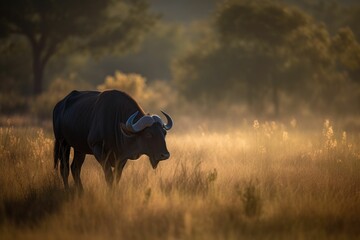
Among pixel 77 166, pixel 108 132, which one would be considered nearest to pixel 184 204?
pixel 108 132

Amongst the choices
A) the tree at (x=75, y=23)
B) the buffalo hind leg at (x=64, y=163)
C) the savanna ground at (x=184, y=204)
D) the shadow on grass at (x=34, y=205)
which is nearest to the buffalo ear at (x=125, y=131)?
the savanna ground at (x=184, y=204)

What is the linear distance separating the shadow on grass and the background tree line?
1928 cm

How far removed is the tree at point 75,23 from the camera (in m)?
31.0

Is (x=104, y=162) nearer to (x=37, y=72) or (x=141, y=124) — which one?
(x=141, y=124)

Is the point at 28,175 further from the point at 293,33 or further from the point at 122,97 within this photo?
the point at 293,33

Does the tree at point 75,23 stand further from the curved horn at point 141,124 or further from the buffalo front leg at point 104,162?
the curved horn at point 141,124

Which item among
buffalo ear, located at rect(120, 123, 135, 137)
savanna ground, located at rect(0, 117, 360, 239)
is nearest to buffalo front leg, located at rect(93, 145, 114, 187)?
savanna ground, located at rect(0, 117, 360, 239)

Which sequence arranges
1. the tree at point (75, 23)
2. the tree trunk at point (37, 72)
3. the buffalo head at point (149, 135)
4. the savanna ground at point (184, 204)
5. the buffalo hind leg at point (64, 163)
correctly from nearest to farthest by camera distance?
the savanna ground at point (184, 204) → the buffalo head at point (149, 135) → the buffalo hind leg at point (64, 163) → the tree at point (75, 23) → the tree trunk at point (37, 72)

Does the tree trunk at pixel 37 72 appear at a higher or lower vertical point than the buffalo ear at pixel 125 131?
higher

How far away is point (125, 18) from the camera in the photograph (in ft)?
110

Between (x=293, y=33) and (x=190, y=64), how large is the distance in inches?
290

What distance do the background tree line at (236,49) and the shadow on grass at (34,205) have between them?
1928 centimetres

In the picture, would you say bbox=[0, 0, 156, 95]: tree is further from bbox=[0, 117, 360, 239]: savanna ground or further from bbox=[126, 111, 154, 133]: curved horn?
bbox=[126, 111, 154, 133]: curved horn

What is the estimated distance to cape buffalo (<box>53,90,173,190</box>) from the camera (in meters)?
8.18
